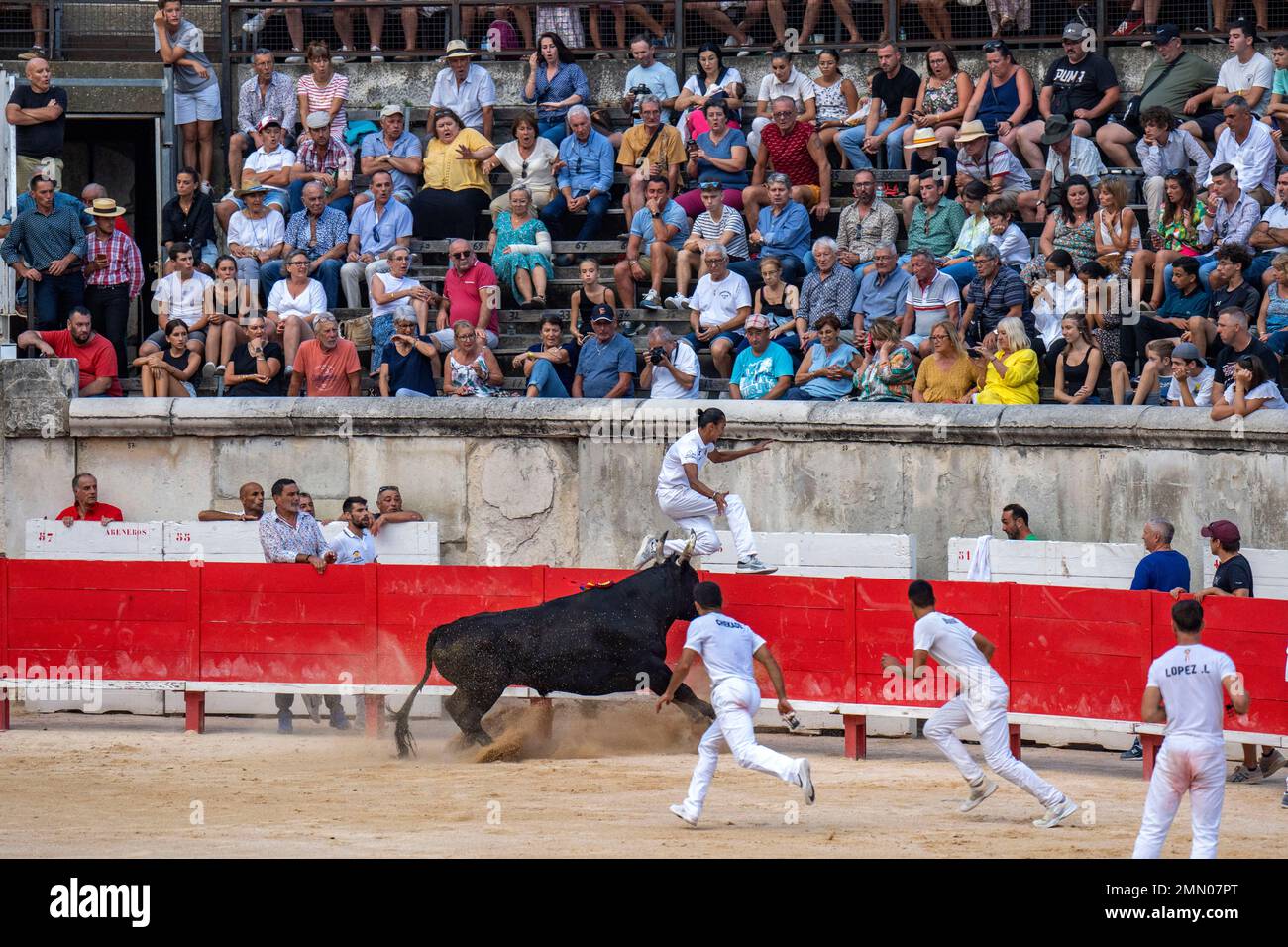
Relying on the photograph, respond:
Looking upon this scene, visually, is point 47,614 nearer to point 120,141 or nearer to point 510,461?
point 510,461

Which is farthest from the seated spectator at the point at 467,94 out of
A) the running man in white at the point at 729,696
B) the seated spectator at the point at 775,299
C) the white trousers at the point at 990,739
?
the white trousers at the point at 990,739

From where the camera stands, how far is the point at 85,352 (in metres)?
18.5

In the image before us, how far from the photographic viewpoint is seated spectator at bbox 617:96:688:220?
18875 mm

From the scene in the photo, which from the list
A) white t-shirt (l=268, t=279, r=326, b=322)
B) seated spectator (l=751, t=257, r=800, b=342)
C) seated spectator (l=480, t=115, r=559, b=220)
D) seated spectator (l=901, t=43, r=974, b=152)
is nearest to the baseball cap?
seated spectator (l=751, t=257, r=800, b=342)

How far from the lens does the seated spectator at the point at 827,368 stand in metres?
16.8

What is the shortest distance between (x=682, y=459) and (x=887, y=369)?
2108mm

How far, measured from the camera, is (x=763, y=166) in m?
18.8

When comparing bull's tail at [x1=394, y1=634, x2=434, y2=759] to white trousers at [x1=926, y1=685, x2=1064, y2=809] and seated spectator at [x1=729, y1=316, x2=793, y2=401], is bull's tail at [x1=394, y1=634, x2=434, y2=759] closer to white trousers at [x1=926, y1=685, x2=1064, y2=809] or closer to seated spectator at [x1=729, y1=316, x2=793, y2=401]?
white trousers at [x1=926, y1=685, x2=1064, y2=809]

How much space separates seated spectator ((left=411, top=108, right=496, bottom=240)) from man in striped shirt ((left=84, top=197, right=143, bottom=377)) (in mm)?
2607

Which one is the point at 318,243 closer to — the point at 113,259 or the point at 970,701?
the point at 113,259

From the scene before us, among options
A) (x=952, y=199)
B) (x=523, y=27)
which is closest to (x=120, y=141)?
(x=523, y=27)

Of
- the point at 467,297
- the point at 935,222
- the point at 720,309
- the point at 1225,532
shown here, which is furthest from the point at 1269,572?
the point at 467,297

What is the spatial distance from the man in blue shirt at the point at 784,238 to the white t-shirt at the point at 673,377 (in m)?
1.02

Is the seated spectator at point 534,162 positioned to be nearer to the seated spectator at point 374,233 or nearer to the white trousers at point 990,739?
the seated spectator at point 374,233
